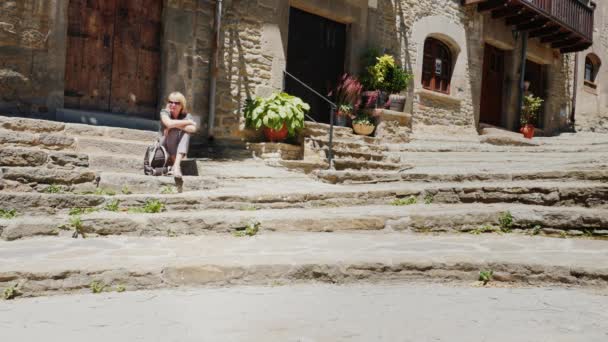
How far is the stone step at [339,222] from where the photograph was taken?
13.2ft

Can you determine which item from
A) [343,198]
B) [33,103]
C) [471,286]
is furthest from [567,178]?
[33,103]

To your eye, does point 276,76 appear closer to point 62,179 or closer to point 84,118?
point 84,118

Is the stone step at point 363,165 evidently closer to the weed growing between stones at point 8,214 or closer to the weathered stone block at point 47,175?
the weathered stone block at point 47,175

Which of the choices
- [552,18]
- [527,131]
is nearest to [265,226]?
[527,131]

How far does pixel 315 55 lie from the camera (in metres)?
10.4

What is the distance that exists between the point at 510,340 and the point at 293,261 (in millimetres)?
1328

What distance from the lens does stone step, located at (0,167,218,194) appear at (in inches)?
183

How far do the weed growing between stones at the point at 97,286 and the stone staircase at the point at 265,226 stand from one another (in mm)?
28

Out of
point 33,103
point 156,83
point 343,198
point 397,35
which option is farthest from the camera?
point 397,35

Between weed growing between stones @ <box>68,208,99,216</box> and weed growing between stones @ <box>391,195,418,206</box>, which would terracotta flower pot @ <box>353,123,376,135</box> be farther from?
weed growing between stones @ <box>68,208,99,216</box>

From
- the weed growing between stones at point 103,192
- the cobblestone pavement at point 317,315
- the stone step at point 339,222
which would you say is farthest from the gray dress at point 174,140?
the cobblestone pavement at point 317,315

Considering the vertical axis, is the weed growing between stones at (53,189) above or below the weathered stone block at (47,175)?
below

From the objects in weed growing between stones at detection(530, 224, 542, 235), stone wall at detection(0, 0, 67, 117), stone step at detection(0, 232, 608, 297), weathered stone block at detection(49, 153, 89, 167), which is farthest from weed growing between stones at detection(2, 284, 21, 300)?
stone wall at detection(0, 0, 67, 117)

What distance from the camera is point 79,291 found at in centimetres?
285
